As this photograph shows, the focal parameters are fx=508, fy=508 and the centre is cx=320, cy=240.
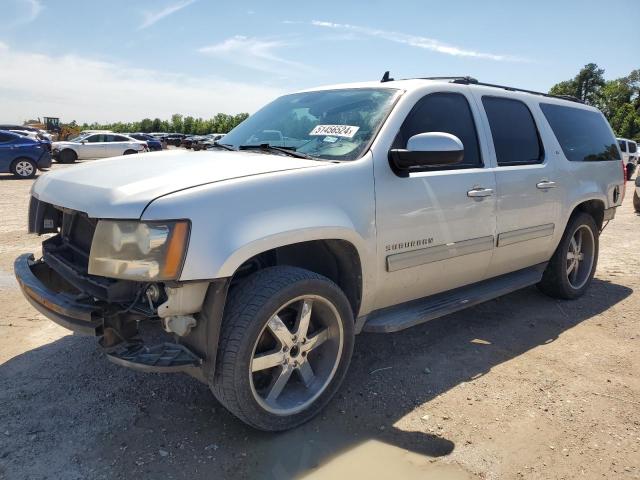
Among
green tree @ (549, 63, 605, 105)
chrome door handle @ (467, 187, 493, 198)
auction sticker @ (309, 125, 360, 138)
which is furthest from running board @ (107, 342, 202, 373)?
green tree @ (549, 63, 605, 105)

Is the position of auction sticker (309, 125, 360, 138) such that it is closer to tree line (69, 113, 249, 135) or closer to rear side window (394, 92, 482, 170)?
rear side window (394, 92, 482, 170)

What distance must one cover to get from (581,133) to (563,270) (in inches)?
53.2

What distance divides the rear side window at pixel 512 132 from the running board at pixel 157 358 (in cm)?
271

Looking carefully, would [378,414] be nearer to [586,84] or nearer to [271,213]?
[271,213]

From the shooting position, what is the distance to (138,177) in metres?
2.57

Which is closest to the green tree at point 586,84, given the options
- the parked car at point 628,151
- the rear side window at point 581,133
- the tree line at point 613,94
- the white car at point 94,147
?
the tree line at point 613,94

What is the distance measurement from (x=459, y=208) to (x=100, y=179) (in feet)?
7.31

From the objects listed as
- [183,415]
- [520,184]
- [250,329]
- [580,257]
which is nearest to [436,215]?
[520,184]

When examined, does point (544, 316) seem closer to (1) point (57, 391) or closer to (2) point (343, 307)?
(2) point (343, 307)

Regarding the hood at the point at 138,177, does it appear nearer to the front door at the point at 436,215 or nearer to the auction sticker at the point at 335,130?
the auction sticker at the point at 335,130

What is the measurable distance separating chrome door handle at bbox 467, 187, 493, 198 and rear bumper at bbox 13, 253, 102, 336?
2.44 meters

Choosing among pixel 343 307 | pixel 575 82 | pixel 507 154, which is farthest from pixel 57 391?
pixel 575 82

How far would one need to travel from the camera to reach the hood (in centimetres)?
233

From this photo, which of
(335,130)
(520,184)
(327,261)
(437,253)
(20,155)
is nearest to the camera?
(327,261)
